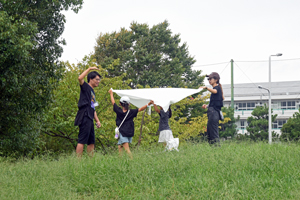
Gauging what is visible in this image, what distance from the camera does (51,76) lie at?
36.3ft

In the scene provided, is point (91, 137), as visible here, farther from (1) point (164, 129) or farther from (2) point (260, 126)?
(2) point (260, 126)

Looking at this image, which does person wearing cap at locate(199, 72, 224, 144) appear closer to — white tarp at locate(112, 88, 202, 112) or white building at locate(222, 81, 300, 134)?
white tarp at locate(112, 88, 202, 112)

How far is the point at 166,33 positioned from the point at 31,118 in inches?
871

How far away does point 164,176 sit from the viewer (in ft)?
19.5

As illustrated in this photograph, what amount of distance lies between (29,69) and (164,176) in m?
6.23

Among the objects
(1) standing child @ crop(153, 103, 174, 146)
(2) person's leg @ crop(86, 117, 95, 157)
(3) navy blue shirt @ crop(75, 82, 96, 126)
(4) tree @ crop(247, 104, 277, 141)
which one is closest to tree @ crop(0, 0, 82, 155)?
(3) navy blue shirt @ crop(75, 82, 96, 126)

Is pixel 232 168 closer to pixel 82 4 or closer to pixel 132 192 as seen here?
pixel 132 192

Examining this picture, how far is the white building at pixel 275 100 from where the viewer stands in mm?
49812

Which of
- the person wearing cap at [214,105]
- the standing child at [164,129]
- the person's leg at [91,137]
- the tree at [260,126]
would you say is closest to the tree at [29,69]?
the person's leg at [91,137]

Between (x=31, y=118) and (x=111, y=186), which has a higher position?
(x=31, y=118)

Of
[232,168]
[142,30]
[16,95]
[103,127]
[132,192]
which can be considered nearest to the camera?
[132,192]

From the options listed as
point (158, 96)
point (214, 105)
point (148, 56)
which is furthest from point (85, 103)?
point (148, 56)

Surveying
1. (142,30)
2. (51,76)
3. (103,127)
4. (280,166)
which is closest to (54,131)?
(103,127)

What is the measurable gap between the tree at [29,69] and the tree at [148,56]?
1673 cm
